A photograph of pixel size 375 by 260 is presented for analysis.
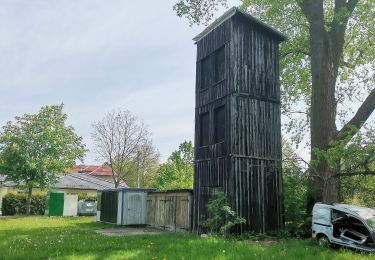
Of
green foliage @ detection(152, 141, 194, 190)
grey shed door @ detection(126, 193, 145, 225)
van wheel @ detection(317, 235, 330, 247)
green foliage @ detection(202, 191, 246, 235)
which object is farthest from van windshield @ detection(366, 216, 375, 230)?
green foliage @ detection(152, 141, 194, 190)

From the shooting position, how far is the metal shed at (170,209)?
21297 millimetres

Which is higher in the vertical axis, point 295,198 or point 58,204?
point 295,198

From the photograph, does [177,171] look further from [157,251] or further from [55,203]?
[157,251]

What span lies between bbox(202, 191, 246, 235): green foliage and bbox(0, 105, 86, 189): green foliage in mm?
23166

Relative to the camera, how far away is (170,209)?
2302cm

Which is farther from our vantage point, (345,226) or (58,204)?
(58,204)

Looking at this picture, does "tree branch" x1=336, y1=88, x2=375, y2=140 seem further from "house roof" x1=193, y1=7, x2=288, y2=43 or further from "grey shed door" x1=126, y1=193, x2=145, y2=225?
"grey shed door" x1=126, y1=193, x2=145, y2=225

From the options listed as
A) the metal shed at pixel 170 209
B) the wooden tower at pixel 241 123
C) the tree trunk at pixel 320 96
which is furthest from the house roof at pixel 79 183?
the tree trunk at pixel 320 96

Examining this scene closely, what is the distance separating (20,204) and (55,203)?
484cm

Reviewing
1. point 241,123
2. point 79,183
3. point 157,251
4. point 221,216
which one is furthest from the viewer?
point 79,183

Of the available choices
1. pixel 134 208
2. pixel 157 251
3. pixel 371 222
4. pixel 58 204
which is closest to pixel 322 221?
pixel 371 222

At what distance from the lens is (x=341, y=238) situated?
1328cm

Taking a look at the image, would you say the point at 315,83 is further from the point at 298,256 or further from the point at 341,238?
the point at 298,256

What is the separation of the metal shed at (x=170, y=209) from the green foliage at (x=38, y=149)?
15383 millimetres
